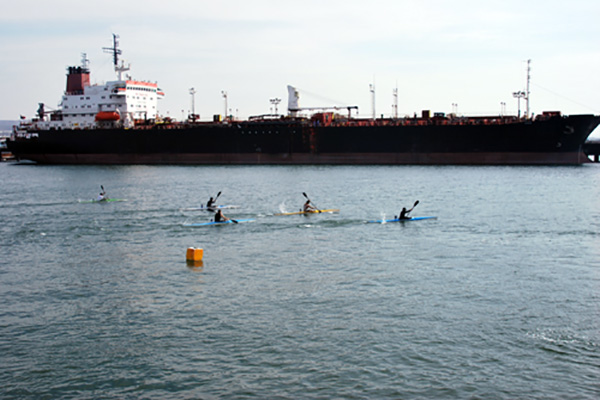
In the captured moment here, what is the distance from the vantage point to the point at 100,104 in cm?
9300

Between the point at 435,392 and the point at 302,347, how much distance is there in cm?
340

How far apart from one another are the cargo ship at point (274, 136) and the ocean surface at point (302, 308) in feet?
123

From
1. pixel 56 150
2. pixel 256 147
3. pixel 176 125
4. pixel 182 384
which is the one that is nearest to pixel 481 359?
pixel 182 384

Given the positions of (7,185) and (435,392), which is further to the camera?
(7,185)

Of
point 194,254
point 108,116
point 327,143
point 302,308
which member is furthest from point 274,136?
point 302,308

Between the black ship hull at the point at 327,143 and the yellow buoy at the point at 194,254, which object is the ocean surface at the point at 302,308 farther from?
the black ship hull at the point at 327,143

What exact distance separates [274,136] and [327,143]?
23.8 feet

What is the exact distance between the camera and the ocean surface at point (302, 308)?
41.1ft

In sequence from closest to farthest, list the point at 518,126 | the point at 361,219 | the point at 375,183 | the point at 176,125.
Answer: the point at 361,219 < the point at 375,183 < the point at 518,126 < the point at 176,125

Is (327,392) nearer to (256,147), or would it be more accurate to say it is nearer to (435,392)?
(435,392)

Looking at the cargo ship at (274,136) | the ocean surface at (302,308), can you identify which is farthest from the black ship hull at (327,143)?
the ocean surface at (302,308)

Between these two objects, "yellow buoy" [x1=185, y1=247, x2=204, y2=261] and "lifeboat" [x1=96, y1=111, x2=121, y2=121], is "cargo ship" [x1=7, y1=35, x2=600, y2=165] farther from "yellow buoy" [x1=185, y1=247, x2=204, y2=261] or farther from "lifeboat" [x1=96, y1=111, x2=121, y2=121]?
"yellow buoy" [x1=185, y1=247, x2=204, y2=261]

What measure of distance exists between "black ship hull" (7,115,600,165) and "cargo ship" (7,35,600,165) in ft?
0.42

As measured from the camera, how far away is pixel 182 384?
1230 centimetres
